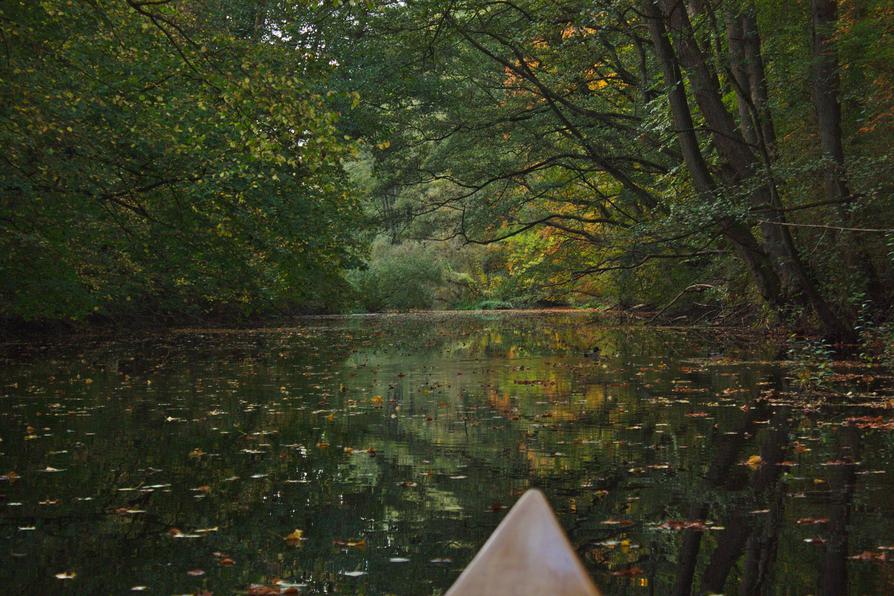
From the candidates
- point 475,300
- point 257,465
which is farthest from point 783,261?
point 475,300

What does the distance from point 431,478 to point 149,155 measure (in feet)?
37.4

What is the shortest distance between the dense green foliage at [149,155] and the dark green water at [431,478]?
3181mm

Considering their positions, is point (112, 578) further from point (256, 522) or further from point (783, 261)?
point (783, 261)

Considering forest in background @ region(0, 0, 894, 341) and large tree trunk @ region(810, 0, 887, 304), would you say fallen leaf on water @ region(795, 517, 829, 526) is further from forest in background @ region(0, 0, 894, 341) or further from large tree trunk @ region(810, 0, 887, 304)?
large tree trunk @ region(810, 0, 887, 304)

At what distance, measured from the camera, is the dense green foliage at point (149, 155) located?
1177 cm

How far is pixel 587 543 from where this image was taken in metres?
4.73

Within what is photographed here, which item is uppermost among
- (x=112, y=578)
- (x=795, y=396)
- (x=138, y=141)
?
(x=138, y=141)

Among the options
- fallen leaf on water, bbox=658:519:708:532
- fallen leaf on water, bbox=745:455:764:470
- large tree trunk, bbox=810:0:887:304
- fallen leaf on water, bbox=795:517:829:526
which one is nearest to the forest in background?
large tree trunk, bbox=810:0:887:304

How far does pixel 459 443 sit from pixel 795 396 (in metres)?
4.68

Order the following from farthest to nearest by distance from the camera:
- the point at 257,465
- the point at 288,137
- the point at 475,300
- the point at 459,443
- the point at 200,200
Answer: the point at 475,300
the point at 200,200
the point at 288,137
the point at 459,443
the point at 257,465

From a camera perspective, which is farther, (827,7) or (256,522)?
(827,7)

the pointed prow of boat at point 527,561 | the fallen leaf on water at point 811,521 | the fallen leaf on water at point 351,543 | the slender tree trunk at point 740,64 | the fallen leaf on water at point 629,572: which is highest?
the slender tree trunk at point 740,64

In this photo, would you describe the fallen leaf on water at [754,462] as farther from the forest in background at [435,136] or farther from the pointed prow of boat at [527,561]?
the forest in background at [435,136]

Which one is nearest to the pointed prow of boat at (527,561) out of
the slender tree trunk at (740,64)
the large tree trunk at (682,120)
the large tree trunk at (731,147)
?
the large tree trunk at (682,120)
